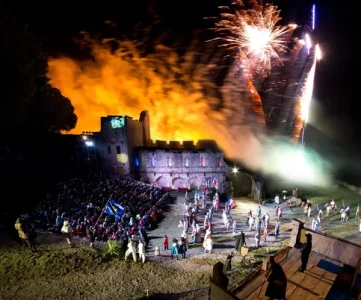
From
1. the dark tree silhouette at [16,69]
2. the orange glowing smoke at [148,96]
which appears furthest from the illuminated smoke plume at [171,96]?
the dark tree silhouette at [16,69]

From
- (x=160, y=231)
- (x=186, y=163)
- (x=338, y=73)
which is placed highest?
(x=338, y=73)

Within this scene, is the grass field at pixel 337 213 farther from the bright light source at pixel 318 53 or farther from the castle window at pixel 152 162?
the bright light source at pixel 318 53

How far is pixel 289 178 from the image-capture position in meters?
40.5

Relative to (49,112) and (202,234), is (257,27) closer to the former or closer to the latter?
(202,234)

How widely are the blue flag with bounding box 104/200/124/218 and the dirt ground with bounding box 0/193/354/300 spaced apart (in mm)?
4790

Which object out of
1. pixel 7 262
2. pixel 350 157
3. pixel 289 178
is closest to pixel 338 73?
pixel 350 157

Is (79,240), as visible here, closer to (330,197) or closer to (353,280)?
(353,280)

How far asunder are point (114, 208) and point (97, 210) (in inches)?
58.0

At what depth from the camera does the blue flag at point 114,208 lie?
20766 mm

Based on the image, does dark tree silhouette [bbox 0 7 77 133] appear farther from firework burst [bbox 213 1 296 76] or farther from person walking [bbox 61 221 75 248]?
firework burst [bbox 213 1 296 76]

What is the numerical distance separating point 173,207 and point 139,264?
41.8 feet

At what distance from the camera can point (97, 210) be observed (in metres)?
20.5

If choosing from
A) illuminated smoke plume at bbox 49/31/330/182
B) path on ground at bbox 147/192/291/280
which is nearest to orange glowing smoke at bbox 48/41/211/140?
illuminated smoke plume at bbox 49/31/330/182

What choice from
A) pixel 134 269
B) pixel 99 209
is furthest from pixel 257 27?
pixel 134 269
